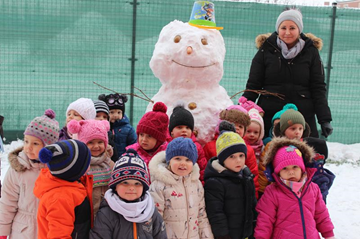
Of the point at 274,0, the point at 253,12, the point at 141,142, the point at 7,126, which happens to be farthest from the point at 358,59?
the point at 274,0

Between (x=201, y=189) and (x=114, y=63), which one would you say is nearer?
(x=201, y=189)

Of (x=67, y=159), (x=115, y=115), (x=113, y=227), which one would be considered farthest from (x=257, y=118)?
(x=67, y=159)

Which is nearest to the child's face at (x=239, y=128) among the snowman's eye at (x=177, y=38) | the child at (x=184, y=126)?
the child at (x=184, y=126)

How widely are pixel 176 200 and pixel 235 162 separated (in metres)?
0.50

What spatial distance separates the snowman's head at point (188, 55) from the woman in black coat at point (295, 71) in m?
0.62

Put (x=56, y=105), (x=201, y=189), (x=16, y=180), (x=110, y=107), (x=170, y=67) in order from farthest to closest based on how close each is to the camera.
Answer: (x=56, y=105) < (x=110, y=107) < (x=170, y=67) < (x=201, y=189) < (x=16, y=180)

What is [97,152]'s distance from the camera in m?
2.63

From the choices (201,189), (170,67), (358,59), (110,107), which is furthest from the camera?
(358,59)

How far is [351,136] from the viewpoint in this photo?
708 cm

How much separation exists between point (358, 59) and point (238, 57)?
7.62ft

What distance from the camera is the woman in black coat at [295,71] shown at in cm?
358

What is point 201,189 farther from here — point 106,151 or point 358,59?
point 358,59

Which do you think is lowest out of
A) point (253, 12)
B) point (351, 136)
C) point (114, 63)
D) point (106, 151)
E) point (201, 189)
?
point (351, 136)

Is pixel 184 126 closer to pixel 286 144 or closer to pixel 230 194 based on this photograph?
pixel 230 194
